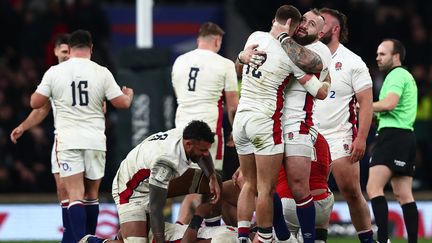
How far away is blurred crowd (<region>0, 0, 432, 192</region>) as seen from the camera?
18969 mm

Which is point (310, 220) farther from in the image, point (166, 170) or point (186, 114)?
point (186, 114)

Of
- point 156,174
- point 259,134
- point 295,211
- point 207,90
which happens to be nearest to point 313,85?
point 259,134

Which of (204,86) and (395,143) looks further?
(204,86)

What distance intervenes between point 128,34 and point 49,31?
164cm

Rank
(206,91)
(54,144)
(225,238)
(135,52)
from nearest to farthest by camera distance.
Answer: (225,238) → (54,144) → (206,91) → (135,52)

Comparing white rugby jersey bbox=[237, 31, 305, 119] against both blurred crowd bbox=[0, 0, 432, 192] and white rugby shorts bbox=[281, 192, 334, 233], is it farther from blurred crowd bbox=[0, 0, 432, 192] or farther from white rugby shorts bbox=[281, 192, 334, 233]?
blurred crowd bbox=[0, 0, 432, 192]

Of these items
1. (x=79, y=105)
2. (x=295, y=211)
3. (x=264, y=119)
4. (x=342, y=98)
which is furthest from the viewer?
(x=79, y=105)

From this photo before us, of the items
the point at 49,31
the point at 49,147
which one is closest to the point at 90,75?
the point at 49,147

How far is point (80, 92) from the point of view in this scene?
13.8 m

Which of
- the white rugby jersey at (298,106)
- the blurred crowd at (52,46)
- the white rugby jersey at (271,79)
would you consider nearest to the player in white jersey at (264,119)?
the white rugby jersey at (271,79)

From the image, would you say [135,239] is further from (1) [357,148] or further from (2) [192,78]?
(2) [192,78]

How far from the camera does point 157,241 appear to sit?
1173cm

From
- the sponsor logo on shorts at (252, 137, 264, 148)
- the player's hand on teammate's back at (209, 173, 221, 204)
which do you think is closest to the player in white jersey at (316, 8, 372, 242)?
Answer: the sponsor logo on shorts at (252, 137, 264, 148)

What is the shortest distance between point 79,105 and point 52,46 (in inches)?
245
